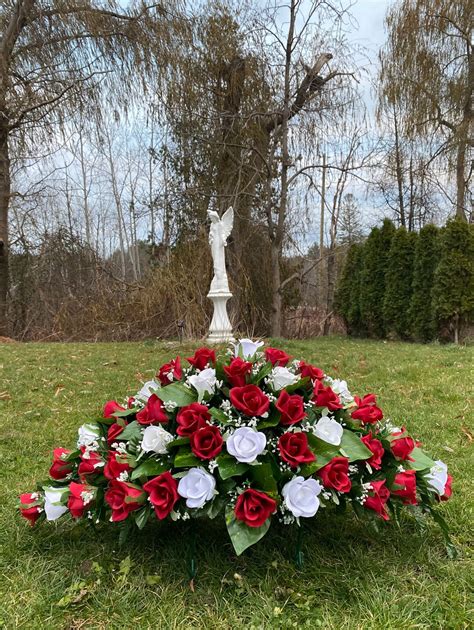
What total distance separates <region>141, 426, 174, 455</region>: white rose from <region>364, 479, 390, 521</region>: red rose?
0.66 metres

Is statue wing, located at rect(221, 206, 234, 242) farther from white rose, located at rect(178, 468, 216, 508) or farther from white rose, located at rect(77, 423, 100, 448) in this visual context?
white rose, located at rect(178, 468, 216, 508)

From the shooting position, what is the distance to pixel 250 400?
1.42 meters

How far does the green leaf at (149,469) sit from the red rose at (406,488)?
2.51 feet

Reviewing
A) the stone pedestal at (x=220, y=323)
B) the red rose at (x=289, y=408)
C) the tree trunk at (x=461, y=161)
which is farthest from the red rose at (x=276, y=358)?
the tree trunk at (x=461, y=161)

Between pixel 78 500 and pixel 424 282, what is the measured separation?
8412 millimetres

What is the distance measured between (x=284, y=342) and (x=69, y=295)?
5.84 meters

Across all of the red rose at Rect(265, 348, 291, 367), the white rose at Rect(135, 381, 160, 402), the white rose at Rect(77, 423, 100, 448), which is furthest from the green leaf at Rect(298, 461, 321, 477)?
the white rose at Rect(77, 423, 100, 448)

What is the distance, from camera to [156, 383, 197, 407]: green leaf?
59.2 inches

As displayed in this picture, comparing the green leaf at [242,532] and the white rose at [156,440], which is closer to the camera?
the green leaf at [242,532]

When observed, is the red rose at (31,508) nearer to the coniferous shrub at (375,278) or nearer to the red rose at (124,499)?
the red rose at (124,499)

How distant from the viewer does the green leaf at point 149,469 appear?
1.38m

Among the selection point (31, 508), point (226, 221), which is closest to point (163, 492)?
point (31, 508)

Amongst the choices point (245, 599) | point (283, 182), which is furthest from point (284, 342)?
point (245, 599)

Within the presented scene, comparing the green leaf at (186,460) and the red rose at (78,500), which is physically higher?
the green leaf at (186,460)
